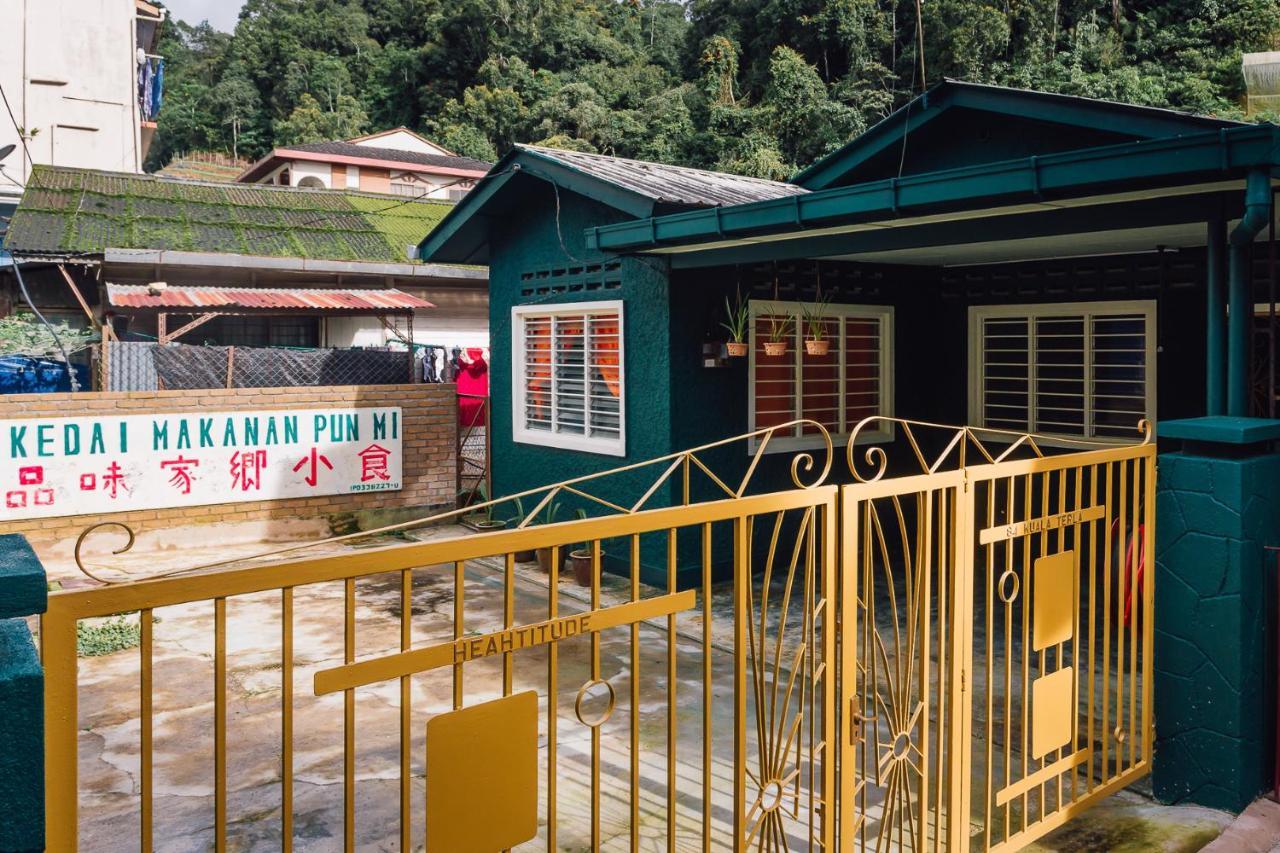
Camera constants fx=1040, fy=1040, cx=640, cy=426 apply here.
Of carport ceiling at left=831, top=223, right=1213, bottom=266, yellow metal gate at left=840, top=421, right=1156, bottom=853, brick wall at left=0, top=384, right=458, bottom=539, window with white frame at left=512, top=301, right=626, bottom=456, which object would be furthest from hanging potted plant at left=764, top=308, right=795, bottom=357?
yellow metal gate at left=840, top=421, right=1156, bottom=853

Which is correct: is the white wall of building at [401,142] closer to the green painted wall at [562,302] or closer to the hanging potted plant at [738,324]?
the green painted wall at [562,302]

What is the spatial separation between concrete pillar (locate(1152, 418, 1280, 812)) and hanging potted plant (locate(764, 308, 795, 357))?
4633 mm

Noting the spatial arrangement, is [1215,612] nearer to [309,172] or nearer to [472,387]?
[472,387]

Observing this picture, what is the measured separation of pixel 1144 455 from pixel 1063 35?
28.3 m

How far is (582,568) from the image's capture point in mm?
8797

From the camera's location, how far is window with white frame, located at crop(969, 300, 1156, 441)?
8742mm

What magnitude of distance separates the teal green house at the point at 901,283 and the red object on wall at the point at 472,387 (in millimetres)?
1052

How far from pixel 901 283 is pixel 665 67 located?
3420 centimetres

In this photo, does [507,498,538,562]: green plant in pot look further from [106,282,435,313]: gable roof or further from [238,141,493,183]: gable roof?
[238,141,493,183]: gable roof

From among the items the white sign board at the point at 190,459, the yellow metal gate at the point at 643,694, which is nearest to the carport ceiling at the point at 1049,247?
the yellow metal gate at the point at 643,694

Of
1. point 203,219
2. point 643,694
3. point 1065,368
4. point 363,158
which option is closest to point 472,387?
point 1065,368

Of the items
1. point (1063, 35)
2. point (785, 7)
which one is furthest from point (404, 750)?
point (785, 7)

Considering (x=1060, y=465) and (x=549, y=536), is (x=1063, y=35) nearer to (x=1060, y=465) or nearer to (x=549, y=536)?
(x=1060, y=465)

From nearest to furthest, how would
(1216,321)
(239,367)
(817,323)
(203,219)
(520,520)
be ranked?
(1216,321)
(817,323)
(520,520)
(239,367)
(203,219)
